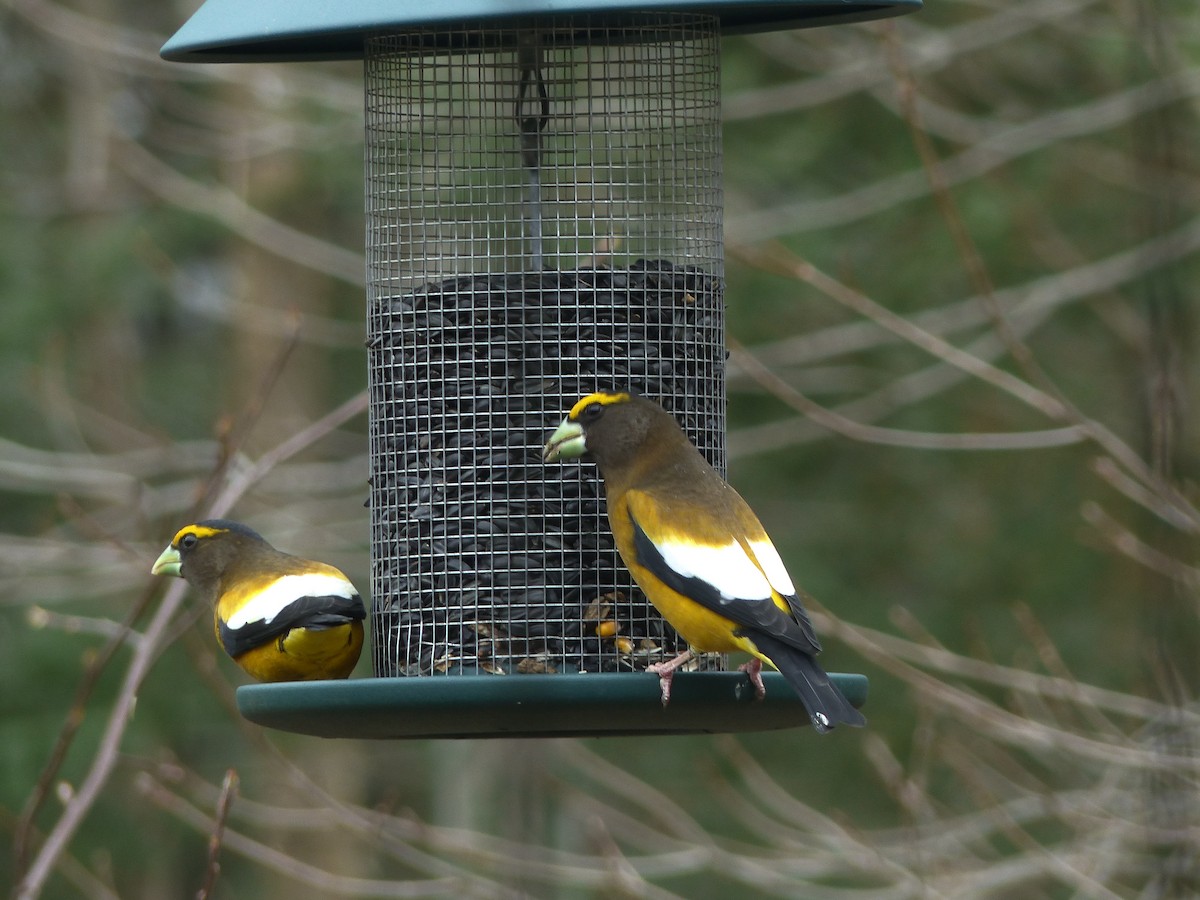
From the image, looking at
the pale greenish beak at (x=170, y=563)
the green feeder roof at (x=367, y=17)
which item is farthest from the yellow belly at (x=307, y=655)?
the green feeder roof at (x=367, y=17)

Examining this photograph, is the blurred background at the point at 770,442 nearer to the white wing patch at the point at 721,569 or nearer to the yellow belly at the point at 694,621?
the white wing patch at the point at 721,569

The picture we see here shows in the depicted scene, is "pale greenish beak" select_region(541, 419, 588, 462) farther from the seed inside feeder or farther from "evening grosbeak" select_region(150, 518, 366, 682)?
"evening grosbeak" select_region(150, 518, 366, 682)

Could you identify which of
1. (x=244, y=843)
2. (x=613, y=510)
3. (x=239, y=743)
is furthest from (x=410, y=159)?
(x=239, y=743)

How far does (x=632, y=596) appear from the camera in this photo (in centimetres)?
725

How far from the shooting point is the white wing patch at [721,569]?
6508 mm

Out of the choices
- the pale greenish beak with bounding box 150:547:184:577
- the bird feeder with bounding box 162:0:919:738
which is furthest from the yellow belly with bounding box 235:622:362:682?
the pale greenish beak with bounding box 150:547:184:577

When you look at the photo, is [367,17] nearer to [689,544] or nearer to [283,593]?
[689,544]

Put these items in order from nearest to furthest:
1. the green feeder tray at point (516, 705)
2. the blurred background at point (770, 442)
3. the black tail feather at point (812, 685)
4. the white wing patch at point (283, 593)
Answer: the green feeder tray at point (516, 705) < the black tail feather at point (812, 685) < the white wing patch at point (283, 593) < the blurred background at point (770, 442)

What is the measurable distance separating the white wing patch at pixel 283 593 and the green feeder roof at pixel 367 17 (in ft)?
6.39

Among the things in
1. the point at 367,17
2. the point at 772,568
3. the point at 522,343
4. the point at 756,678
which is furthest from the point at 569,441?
the point at 367,17

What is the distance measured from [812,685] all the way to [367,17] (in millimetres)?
2528

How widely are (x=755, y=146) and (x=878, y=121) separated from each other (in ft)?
3.65

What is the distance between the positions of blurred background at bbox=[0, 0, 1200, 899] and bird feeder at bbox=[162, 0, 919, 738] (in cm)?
145

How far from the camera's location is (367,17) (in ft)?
19.5
